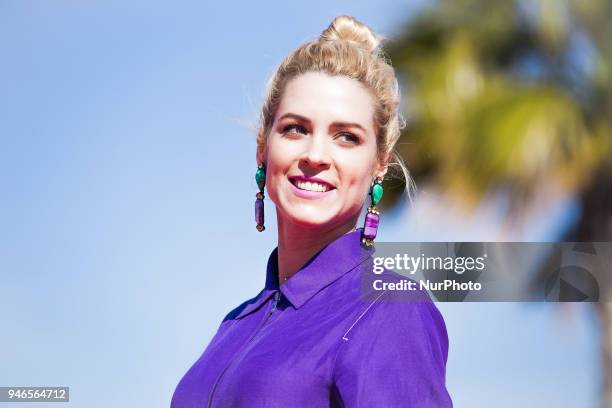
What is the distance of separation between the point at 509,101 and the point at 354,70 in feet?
22.3

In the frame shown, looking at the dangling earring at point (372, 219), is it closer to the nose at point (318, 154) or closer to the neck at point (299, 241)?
the neck at point (299, 241)

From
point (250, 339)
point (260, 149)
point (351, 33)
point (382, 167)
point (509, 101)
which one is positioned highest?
point (509, 101)

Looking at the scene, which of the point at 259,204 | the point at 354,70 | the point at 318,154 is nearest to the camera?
the point at 318,154

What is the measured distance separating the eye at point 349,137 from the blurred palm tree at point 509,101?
6.13m

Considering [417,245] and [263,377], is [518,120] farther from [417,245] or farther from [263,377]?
[263,377]

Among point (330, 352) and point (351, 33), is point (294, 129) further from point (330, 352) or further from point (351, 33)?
point (330, 352)

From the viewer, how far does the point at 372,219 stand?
2.53m

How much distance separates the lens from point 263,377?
2154mm

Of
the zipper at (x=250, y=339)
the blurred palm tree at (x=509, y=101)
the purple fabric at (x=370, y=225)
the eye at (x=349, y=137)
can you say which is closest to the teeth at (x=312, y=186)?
the eye at (x=349, y=137)

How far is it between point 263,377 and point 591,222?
808 cm

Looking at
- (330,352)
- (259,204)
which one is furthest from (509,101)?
(330,352)

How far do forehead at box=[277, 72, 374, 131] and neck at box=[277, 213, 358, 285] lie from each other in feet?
0.83

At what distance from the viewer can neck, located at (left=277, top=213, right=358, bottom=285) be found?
2.47m

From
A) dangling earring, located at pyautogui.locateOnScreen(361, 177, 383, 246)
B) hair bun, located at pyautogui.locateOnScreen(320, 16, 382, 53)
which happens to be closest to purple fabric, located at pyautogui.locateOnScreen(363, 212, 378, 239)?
dangling earring, located at pyautogui.locateOnScreen(361, 177, 383, 246)
